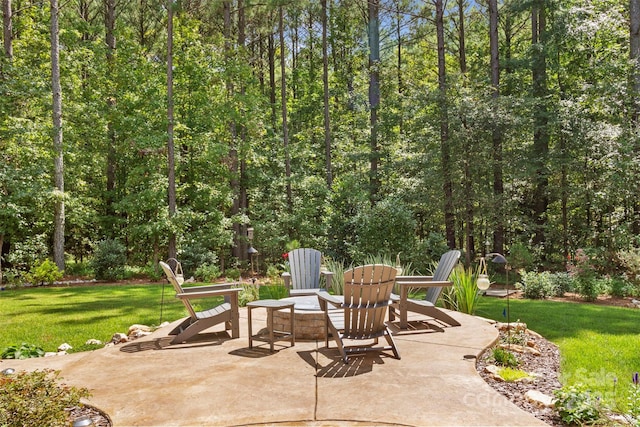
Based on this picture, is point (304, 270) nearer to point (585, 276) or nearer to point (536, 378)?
point (536, 378)

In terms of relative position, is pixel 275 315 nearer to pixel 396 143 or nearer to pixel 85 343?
pixel 85 343

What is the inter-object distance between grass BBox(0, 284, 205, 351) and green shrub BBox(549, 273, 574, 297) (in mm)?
6400

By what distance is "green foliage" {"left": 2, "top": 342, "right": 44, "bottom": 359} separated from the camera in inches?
180

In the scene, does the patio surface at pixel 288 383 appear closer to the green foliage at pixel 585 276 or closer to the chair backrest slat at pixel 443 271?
the chair backrest slat at pixel 443 271

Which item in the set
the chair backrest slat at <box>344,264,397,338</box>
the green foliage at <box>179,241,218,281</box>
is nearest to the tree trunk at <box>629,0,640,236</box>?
the chair backrest slat at <box>344,264,397,338</box>

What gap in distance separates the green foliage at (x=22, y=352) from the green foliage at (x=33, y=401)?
1994 millimetres

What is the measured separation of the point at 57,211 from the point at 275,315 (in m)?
8.71

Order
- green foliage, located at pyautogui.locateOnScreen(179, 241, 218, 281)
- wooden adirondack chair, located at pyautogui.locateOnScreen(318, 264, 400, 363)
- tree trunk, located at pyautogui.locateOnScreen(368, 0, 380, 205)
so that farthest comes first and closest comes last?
Result: 1. tree trunk, located at pyautogui.locateOnScreen(368, 0, 380, 205)
2. green foliage, located at pyautogui.locateOnScreen(179, 241, 218, 281)
3. wooden adirondack chair, located at pyautogui.locateOnScreen(318, 264, 400, 363)

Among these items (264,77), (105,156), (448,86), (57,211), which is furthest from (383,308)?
(264,77)

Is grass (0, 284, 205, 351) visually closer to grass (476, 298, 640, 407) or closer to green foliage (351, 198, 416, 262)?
green foliage (351, 198, 416, 262)

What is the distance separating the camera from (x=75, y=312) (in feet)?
22.3

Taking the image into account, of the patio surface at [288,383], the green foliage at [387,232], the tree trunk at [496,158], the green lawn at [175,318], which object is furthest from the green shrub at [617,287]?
the patio surface at [288,383]

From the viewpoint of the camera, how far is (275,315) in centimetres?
497

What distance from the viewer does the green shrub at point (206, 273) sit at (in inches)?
446
